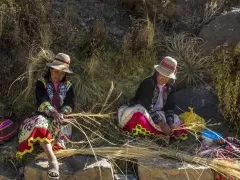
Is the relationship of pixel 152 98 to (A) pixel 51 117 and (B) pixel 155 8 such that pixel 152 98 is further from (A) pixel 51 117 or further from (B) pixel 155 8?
(B) pixel 155 8

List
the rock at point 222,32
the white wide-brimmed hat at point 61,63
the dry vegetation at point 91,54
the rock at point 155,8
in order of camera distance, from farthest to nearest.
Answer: the rock at point 155,8
the rock at point 222,32
the dry vegetation at point 91,54
the white wide-brimmed hat at point 61,63

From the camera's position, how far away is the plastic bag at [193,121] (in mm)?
5137

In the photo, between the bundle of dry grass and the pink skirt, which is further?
the pink skirt

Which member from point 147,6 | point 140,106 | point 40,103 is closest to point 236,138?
point 140,106

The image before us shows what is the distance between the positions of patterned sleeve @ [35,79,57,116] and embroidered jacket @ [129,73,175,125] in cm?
90

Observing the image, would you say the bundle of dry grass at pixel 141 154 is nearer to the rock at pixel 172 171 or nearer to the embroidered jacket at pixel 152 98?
the rock at pixel 172 171

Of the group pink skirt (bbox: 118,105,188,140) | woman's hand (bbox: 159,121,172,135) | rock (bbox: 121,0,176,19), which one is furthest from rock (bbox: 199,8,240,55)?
woman's hand (bbox: 159,121,172,135)

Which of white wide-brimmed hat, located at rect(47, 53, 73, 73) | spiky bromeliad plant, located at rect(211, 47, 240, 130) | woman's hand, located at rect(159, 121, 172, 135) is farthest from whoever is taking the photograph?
spiky bromeliad plant, located at rect(211, 47, 240, 130)

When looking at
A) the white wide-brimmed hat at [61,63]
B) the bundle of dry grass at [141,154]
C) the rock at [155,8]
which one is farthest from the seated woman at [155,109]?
the rock at [155,8]

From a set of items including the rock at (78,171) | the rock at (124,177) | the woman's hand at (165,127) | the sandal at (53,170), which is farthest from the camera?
the woman's hand at (165,127)

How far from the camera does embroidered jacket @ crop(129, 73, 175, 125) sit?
5.17 meters

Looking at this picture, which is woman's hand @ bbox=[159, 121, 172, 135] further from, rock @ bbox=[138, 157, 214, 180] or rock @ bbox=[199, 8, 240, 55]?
rock @ bbox=[199, 8, 240, 55]

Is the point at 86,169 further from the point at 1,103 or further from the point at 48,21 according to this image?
the point at 48,21

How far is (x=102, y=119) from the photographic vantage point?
5445 mm
